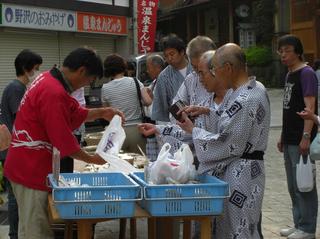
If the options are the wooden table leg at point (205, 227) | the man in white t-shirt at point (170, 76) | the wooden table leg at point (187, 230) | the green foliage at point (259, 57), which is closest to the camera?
the wooden table leg at point (205, 227)

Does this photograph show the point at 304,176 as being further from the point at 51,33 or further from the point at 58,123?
the point at 51,33

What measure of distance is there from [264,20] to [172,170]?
2586 cm

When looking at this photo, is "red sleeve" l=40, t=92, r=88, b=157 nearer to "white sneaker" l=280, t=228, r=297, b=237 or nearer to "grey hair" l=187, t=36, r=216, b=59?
"grey hair" l=187, t=36, r=216, b=59

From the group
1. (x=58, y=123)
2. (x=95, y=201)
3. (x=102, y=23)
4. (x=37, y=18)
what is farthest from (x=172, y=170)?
(x=102, y=23)

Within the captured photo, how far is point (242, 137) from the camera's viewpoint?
3762 mm

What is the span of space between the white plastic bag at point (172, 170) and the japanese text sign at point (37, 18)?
53.2 feet

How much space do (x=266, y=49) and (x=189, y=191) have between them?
25147mm

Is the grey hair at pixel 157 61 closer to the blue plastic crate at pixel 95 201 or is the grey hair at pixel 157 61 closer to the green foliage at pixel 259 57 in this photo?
the blue plastic crate at pixel 95 201

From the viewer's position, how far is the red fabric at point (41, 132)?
3.70 m

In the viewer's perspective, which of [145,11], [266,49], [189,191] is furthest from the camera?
[266,49]

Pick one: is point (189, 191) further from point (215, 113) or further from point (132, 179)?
point (215, 113)

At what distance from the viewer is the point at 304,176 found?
18.2 ft

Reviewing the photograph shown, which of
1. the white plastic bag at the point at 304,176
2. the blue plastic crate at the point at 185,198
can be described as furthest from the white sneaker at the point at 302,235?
the blue plastic crate at the point at 185,198

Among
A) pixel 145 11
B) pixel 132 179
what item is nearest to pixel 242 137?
pixel 132 179
